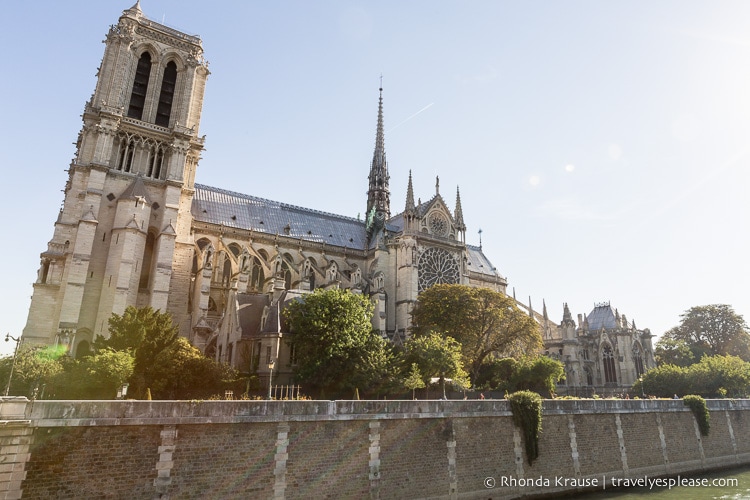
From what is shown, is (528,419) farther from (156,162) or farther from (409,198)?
(156,162)

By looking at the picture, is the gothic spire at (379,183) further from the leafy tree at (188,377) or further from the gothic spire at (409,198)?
the leafy tree at (188,377)

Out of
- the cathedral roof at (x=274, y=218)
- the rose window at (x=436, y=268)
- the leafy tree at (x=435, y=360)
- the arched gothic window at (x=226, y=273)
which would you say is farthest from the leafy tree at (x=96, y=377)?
the rose window at (x=436, y=268)

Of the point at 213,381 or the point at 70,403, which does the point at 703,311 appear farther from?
the point at 70,403

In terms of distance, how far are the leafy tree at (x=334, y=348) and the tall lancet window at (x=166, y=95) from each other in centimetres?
2284

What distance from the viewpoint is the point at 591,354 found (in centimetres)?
6047

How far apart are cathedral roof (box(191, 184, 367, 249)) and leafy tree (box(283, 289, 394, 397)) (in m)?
20.0

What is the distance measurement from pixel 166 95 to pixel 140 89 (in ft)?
6.97

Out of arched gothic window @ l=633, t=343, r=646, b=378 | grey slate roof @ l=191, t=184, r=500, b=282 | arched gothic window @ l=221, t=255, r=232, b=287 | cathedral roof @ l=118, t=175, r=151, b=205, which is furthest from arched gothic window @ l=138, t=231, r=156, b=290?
arched gothic window @ l=633, t=343, r=646, b=378

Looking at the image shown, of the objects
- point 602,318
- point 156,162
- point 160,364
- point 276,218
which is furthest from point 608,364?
point 156,162

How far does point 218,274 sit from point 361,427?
26.7 m

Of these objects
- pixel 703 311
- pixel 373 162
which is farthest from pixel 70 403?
pixel 703 311

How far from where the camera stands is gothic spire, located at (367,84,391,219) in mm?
63853

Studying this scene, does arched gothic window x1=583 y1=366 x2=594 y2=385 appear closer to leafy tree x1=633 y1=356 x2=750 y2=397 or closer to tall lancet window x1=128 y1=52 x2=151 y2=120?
leafy tree x1=633 y1=356 x2=750 y2=397

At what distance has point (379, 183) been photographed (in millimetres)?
66250
